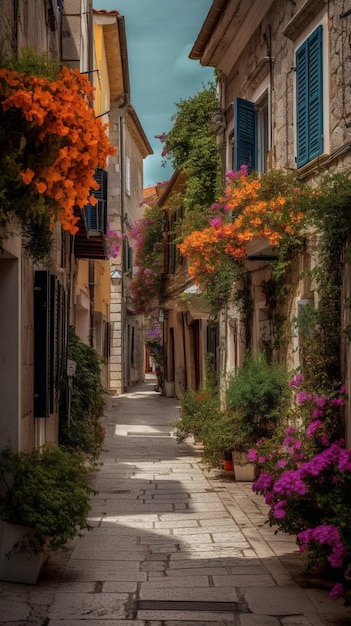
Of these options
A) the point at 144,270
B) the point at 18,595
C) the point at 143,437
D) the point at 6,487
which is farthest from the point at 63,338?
the point at 144,270

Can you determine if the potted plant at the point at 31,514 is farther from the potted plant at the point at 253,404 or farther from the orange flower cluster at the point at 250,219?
the potted plant at the point at 253,404

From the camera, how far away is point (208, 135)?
53.1 ft

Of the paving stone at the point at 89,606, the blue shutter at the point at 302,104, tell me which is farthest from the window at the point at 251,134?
the paving stone at the point at 89,606

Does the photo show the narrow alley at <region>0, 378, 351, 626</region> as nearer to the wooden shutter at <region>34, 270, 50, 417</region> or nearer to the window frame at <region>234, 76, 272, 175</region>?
the wooden shutter at <region>34, 270, 50, 417</region>

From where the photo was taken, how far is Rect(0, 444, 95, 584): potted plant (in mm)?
6008

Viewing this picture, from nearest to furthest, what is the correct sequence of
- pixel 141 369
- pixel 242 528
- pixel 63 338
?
pixel 242 528
pixel 63 338
pixel 141 369

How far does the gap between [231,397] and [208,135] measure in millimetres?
6629

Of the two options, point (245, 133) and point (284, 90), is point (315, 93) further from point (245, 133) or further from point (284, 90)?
point (245, 133)

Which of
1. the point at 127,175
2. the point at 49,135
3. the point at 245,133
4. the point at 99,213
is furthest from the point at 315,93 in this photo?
the point at 127,175

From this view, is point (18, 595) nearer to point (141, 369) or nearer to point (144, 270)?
point (144, 270)

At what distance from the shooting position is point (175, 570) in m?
6.82

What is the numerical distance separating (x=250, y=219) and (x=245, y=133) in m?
3.18

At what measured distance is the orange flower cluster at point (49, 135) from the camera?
14.2 feet

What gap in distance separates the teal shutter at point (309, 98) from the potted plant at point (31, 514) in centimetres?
514
